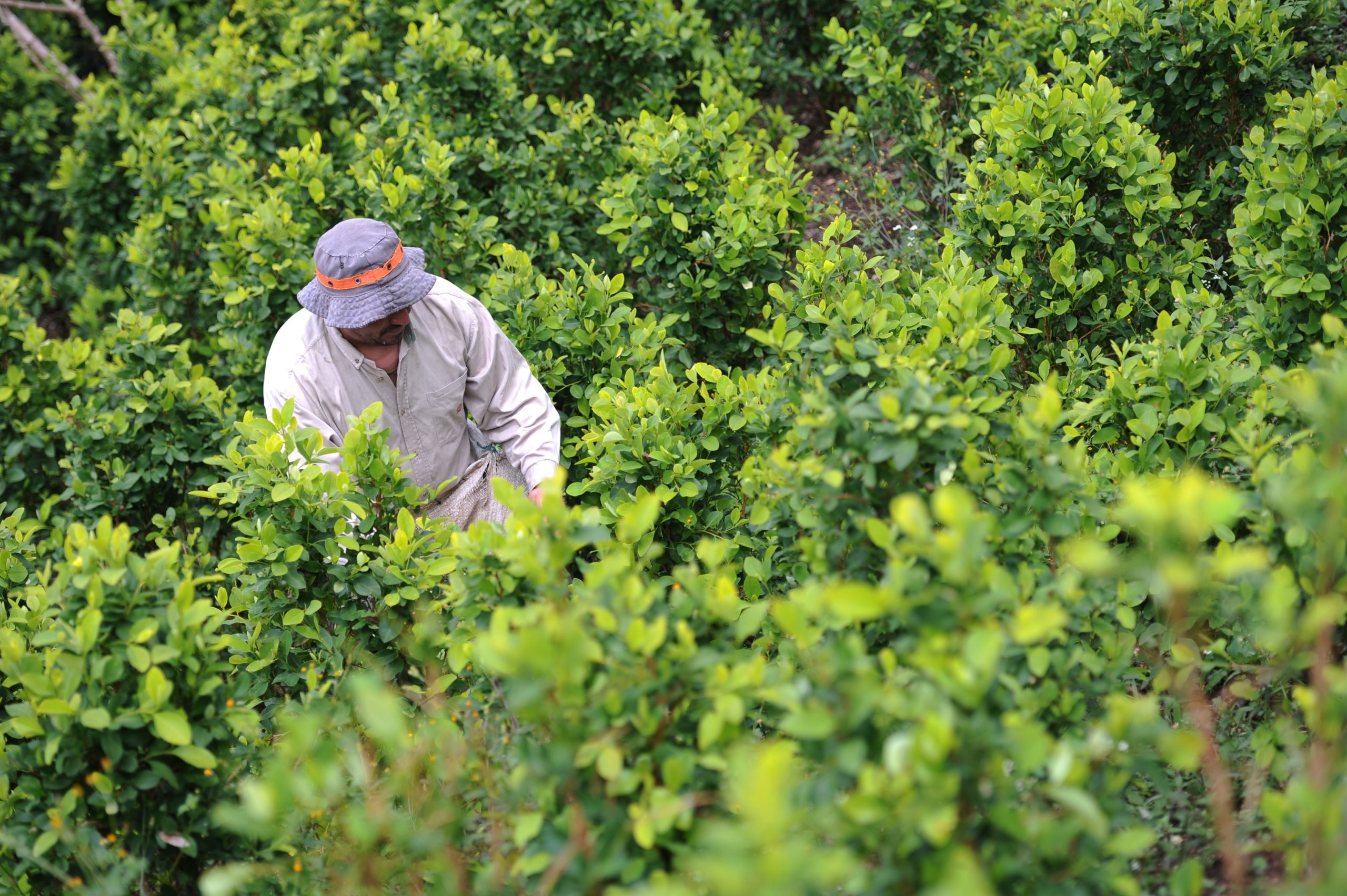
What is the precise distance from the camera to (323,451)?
10.7ft

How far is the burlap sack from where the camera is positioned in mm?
3953

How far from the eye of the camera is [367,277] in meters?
3.49

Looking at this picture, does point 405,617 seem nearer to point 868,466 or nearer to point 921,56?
point 868,466

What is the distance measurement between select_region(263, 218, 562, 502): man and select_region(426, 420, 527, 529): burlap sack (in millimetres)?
48

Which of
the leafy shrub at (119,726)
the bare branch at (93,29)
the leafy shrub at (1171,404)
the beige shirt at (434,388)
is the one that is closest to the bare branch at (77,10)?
the bare branch at (93,29)

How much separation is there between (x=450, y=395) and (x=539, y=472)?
0.44 m

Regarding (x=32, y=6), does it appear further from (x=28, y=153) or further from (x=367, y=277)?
(x=367, y=277)

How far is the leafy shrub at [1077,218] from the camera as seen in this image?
149 inches

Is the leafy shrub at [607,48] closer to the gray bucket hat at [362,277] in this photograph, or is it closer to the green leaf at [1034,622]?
the gray bucket hat at [362,277]

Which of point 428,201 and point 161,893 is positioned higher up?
point 428,201

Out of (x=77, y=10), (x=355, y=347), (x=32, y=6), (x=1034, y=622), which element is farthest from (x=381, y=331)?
(x=77, y=10)

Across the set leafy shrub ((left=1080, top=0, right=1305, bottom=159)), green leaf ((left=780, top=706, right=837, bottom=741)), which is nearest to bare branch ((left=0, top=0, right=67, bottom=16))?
leafy shrub ((left=1080, top=0, right=1305, bottom=159))

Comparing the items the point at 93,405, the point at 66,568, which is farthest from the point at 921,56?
the point at 66,568

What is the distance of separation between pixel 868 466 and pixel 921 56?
4107mm
